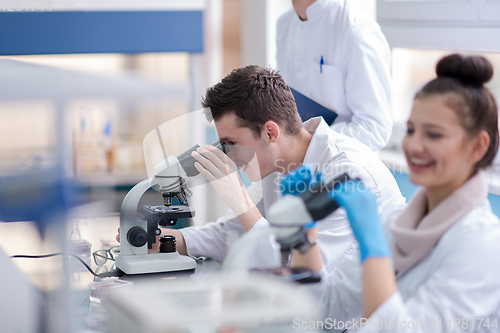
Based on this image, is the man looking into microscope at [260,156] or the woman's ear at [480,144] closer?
the woman's ear at [480,144]

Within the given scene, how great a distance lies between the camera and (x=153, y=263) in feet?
5.06

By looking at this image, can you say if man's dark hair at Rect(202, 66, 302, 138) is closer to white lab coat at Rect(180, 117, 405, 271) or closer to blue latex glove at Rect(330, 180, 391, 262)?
white lab coat at Rect(180, 117, 405, 271)

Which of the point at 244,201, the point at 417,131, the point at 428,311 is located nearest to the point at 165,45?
the point at 244,201

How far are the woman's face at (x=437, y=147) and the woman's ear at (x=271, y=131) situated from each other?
63 cm

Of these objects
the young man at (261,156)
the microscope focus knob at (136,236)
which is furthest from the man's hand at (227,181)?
the microscope focus knob at (136,236)

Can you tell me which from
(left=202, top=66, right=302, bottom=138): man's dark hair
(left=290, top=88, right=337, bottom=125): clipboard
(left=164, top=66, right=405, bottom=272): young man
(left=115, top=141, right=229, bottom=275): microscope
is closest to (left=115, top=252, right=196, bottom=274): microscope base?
(left=115, top=141, right=229, bottom=275): microscope

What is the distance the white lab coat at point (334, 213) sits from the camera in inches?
59.0

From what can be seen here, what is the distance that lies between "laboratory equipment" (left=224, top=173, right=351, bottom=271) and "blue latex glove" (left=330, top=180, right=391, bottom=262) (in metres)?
0.02

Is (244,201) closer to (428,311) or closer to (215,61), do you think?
(428,311)

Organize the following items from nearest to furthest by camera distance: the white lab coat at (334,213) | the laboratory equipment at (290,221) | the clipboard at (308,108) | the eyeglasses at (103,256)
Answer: the laboratory equipment at (290,221), the white lab coat at (334,213), the eyeglasses at (103,256), the clipboard at (308,108)

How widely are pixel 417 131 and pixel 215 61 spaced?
3340mm

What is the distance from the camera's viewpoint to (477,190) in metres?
1.08

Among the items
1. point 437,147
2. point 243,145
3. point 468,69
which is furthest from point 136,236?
point 468,69

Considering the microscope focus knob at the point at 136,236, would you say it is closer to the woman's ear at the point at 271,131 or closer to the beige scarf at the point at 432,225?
the woman's ear at the point at 271,131
